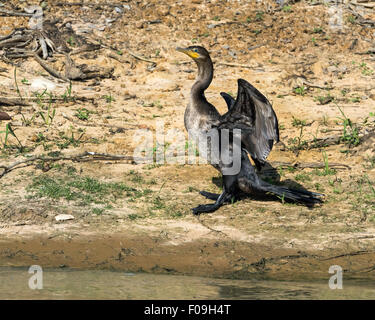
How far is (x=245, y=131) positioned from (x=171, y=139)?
186cm

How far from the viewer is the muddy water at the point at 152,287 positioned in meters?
4.99

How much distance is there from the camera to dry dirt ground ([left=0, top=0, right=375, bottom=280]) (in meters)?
5.76

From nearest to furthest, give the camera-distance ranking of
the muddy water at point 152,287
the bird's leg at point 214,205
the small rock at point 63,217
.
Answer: the muddy water at point 152,287 < the small rock at point 63,217 < the bird's leg at point 214,205

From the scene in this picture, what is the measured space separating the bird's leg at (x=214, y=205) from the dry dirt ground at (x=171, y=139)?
0.08 m

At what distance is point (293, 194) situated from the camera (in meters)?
6.59

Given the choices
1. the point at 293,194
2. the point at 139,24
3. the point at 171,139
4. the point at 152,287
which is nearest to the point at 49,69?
the point at 139,24

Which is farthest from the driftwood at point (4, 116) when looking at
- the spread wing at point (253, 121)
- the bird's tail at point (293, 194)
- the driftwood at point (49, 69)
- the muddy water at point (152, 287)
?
the bird's tail at point (293, 194)

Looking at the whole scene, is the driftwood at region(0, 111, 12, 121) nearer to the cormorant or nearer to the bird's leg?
the cormorant

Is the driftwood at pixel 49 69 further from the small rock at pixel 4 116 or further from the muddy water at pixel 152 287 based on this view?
the muddy water at pixel 152 287

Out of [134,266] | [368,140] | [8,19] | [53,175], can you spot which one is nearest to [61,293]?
[134,266]

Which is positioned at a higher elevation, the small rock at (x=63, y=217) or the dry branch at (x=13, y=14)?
the dry branch at (x=13, y=14)

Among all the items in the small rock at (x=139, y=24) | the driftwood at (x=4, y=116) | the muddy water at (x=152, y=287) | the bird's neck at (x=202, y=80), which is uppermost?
the small rock at (x=139, y=24)
